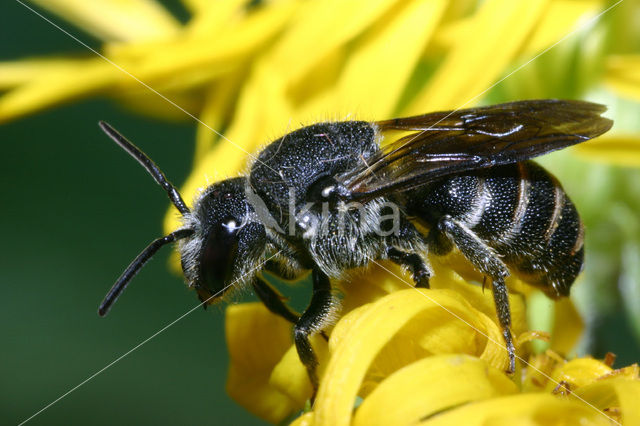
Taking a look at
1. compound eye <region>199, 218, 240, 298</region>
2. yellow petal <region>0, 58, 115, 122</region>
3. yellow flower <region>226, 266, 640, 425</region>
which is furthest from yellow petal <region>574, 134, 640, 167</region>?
yellow petal <region>0, 58, 115, 122</region>

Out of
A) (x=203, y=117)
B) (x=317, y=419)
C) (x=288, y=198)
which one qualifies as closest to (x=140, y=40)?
(x=203, y=117)

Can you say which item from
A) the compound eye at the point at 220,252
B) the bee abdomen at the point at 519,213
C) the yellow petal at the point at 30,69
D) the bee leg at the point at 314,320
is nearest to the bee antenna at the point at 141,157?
the compound eye at the point at 220,252

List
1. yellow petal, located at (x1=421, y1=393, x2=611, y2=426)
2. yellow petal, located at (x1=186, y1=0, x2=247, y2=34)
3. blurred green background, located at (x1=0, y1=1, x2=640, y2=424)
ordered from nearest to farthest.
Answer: yellow petal, located at (x1=421, y1=393, x2=611, y2=426) → yellow petal, located at (x1=186, y1=0, x2=247, y2=34) → blurred green background, located at (x1=0, y1=1, x2=640, y2=424)

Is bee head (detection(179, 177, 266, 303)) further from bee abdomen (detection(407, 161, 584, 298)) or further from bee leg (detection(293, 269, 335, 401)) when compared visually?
→ bee abdomen (detection(407, 161, 584, 298))

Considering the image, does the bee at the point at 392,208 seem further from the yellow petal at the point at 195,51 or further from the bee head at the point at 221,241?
the yellow petal at the point at 195,51

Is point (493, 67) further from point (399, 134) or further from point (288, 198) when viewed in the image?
point (288, 198)

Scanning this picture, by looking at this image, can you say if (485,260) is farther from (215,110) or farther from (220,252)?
(215,110)
